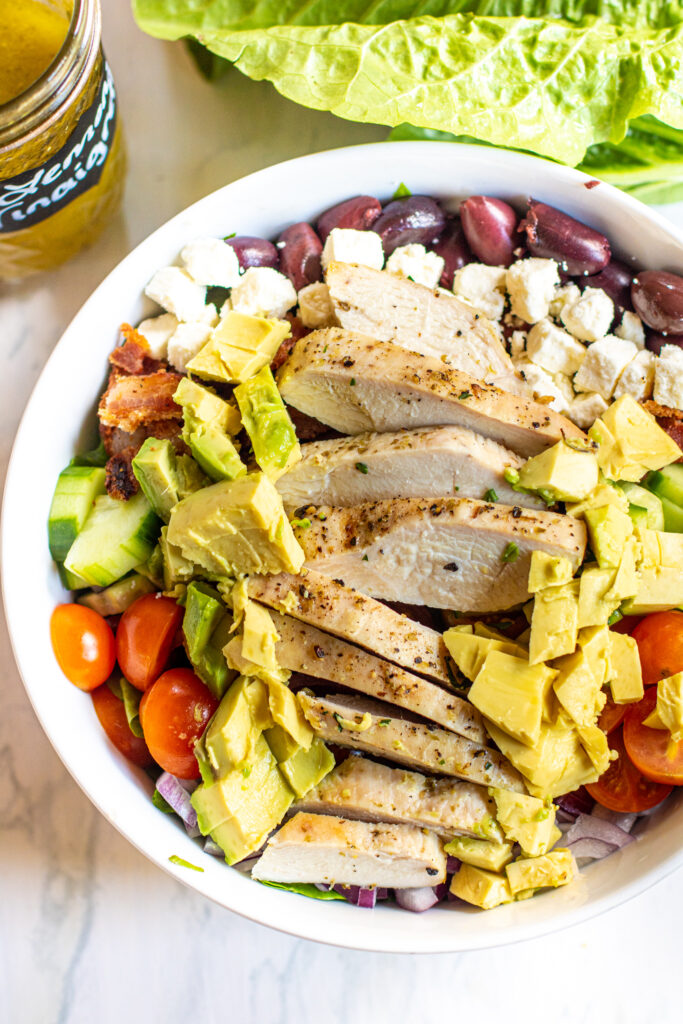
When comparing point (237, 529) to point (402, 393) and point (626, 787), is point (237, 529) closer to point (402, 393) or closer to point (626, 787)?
point (402, 393)

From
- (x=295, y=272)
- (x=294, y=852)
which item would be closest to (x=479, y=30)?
(x=295, y=272)

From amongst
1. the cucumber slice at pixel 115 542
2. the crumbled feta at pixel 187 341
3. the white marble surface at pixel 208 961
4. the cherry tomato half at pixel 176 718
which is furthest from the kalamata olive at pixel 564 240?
the white marble surface at pixel 208 961

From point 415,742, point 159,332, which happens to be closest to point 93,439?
point 159,332

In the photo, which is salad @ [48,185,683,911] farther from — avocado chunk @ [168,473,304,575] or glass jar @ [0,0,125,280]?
glass jar @ [0,0,125,280]

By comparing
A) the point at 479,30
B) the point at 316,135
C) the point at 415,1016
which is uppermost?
the point at 479,30

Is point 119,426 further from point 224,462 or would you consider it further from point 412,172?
point 412,172
